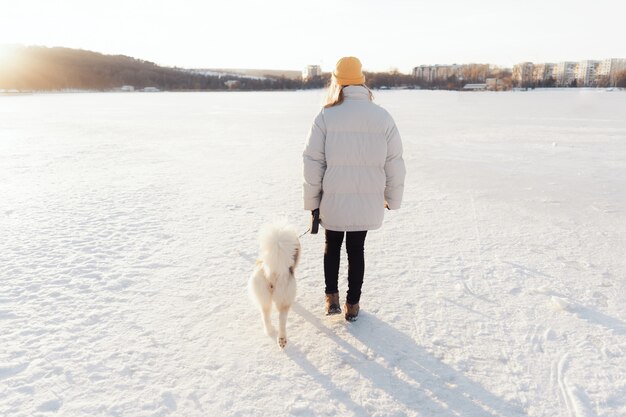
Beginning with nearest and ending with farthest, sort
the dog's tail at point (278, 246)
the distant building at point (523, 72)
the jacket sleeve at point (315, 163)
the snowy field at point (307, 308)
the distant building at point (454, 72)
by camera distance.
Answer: the snowy field at point (307, 308)
the dog's tail at point (278, 246)
the jacket sleeve at point (315, 163)
the distant building at point (523, 72)
the distant building at point (454, 72)

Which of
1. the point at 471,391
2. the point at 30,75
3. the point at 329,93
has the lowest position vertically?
the point at 471,391

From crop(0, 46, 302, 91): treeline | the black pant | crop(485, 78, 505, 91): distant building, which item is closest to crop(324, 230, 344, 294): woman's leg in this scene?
the black pant

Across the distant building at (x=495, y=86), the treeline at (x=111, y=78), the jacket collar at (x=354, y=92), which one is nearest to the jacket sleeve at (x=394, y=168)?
the jacket collar at (x=354, y=92)

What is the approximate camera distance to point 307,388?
7.76 feet

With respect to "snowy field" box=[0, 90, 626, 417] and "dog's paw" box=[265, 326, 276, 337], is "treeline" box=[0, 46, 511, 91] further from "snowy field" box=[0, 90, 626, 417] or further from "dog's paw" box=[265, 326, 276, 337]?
"dog's paw" box=[265, 326, 276, 337]

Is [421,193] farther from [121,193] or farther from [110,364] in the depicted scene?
[110,364]

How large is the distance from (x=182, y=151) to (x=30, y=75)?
92.4 metres

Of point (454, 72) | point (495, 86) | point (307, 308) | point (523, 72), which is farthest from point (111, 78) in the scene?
point (307, 308)

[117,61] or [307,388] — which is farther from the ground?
[117,61]

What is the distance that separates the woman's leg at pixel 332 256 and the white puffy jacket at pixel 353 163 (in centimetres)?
10

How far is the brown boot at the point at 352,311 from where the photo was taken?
3.01 metres

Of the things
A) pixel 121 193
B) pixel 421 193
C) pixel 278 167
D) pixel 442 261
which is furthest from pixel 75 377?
pixel 278 167

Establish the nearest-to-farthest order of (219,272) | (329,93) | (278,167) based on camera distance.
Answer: (329,93) < (219,272) < (278,167)

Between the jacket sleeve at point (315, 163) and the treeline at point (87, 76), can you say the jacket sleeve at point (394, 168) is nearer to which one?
the jacket sleeve at point (315, 163)
